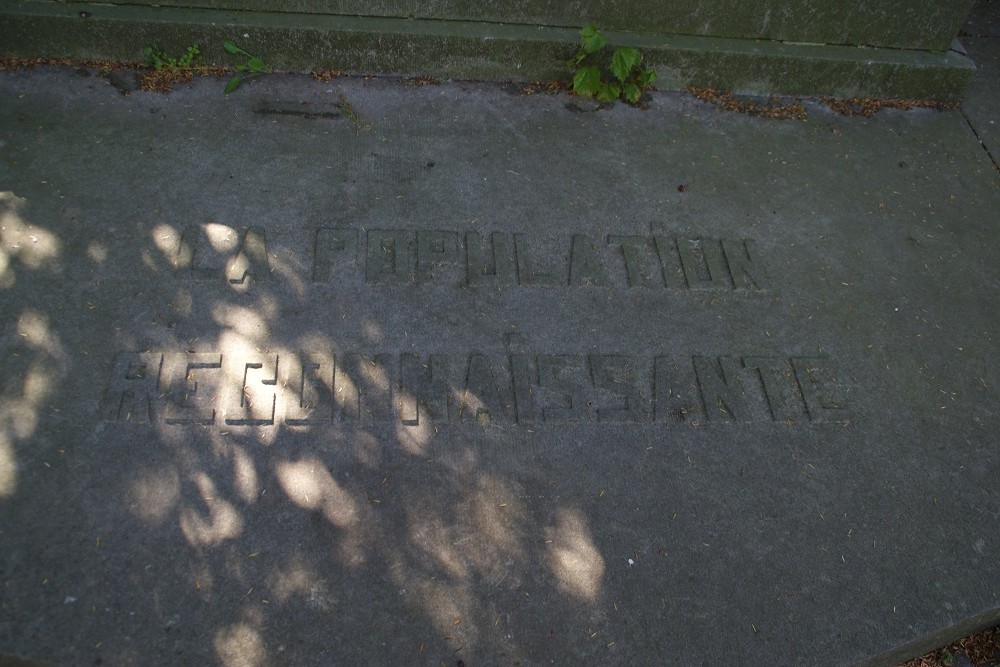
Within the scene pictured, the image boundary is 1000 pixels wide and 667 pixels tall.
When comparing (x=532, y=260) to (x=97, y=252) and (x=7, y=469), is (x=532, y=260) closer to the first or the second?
(x=97, y=252)

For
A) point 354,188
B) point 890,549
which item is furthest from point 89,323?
point 890,549

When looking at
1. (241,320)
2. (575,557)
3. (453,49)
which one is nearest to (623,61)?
→ (453,49)

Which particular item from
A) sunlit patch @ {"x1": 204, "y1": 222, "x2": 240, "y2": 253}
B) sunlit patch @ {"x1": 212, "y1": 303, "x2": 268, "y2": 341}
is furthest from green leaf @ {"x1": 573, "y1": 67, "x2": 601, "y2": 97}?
sunlit patch @ {"x1": 212, "y1": 303, "x2": 268, "y2": 341}

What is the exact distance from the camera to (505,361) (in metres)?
3.88

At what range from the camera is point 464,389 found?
375cm

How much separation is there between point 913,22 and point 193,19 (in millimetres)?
4989

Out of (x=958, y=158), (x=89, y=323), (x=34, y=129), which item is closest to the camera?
(x=89, y=323)

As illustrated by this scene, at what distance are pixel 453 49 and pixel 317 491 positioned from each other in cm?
322

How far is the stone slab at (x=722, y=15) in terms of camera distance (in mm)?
5031

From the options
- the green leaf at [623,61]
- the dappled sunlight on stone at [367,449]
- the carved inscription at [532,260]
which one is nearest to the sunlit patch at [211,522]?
the dappled sunlight on stone at [367,449]

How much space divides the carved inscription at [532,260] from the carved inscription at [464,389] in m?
0.54

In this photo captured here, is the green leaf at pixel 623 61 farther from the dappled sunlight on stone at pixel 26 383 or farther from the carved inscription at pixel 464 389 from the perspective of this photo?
the dappled sunlight on stone at pixel 26 383

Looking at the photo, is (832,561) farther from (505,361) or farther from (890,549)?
(505,361)

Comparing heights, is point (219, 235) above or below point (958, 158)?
below
